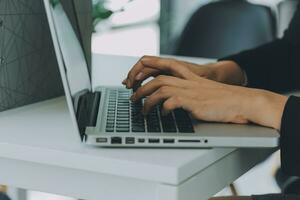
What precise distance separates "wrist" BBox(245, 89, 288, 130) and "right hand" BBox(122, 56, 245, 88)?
191 mm

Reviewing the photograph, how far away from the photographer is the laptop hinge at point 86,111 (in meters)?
0.84

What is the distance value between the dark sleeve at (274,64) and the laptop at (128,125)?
17.4 inches

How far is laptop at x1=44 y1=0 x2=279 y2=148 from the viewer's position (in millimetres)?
A: 796

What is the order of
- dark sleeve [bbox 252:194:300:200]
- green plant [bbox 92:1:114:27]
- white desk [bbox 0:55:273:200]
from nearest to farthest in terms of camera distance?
white desk [bbox 0:55:273:200] → dark sleeve [bbox 252:194:300:200] → green plant [bbox 92:1:114:27]

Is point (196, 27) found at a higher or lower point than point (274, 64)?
lower

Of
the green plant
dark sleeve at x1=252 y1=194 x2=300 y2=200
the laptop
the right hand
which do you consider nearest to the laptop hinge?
the laptop

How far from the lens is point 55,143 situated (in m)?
0.84

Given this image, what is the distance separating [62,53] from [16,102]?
11.9 inches

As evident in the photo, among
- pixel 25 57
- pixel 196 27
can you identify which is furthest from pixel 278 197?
pixel 196 27

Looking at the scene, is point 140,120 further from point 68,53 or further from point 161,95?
point 68,53

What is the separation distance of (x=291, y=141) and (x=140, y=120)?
0.24 metres

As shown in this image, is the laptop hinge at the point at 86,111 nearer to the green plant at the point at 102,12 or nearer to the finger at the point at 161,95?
the finger at the point at 161,95

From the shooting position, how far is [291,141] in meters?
0.86

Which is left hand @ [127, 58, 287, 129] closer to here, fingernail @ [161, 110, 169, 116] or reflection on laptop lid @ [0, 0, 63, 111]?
fingernail @ [161, 110, 169, 116]
